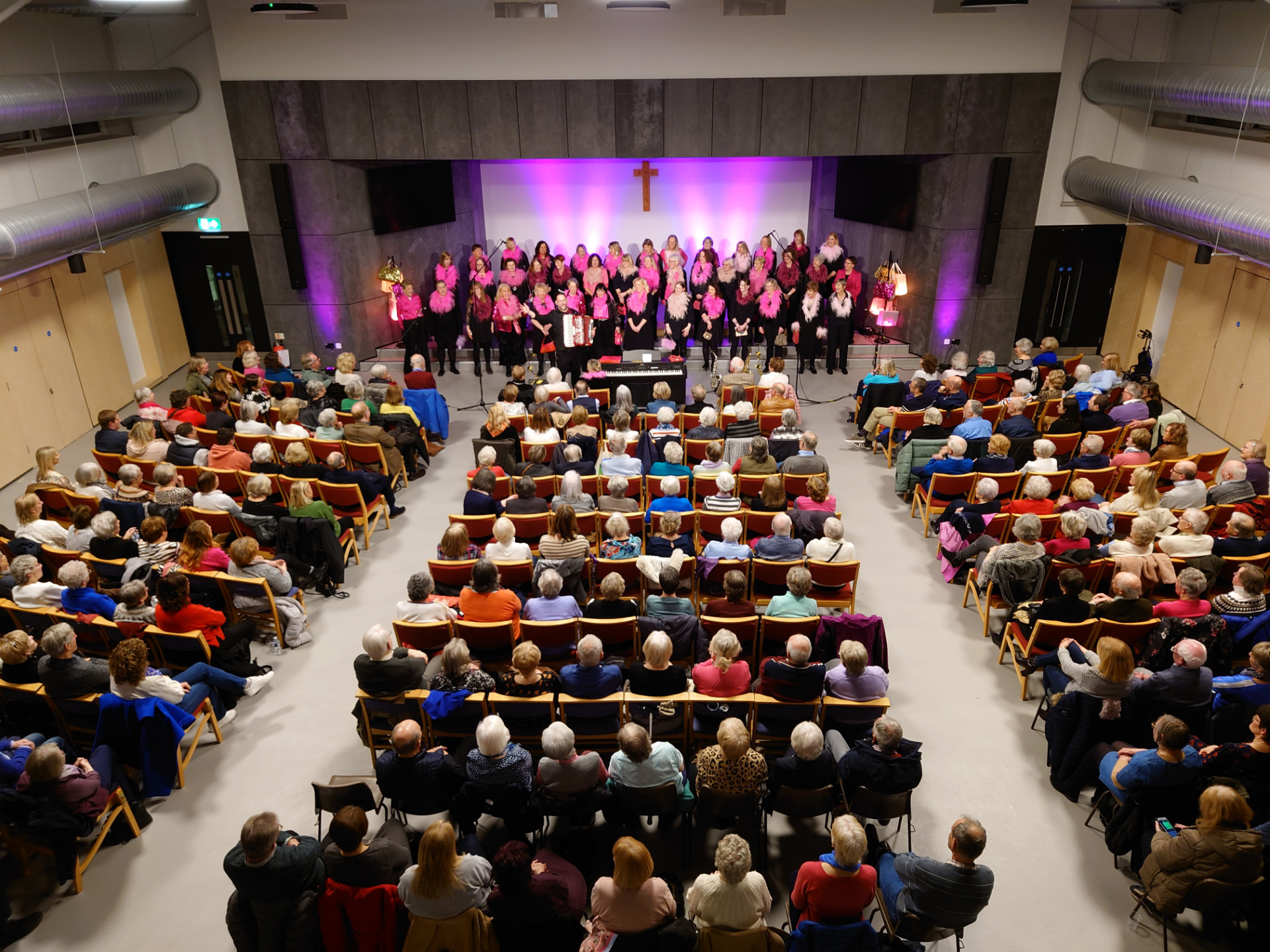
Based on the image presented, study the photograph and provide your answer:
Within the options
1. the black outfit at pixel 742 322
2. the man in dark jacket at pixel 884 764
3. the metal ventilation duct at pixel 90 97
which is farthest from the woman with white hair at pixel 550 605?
the metal ventilation duct at pixel 90 97

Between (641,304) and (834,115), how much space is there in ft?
12.5

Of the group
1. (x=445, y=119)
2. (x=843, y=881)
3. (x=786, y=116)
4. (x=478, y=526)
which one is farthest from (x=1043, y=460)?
(x=445, y=119)

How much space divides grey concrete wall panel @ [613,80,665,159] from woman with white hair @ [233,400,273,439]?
633cm

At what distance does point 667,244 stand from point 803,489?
6575 millimetres

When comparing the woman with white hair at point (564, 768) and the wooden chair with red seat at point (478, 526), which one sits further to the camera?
the wooden chair with red seat at point (478, 526)

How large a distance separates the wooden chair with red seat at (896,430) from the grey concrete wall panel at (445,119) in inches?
283

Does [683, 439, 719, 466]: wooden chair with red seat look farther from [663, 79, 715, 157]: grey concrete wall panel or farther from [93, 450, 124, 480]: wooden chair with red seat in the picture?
[663, 79, 715, 157]: grey concrete wall panel

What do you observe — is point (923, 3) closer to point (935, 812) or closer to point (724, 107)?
point (724, 107)

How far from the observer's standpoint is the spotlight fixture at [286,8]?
1095cm

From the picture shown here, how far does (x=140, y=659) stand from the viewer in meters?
5.12

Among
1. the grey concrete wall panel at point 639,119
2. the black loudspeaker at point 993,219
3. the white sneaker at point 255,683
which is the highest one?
the grey concrete wall panel at point 639,119

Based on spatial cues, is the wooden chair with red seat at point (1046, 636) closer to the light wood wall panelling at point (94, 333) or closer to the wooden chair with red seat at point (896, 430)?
the wooden chair with red seat at point (896, 430)

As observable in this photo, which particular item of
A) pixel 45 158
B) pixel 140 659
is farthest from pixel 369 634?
pixel 45 158

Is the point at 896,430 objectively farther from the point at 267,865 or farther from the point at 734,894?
the point at 267,865
